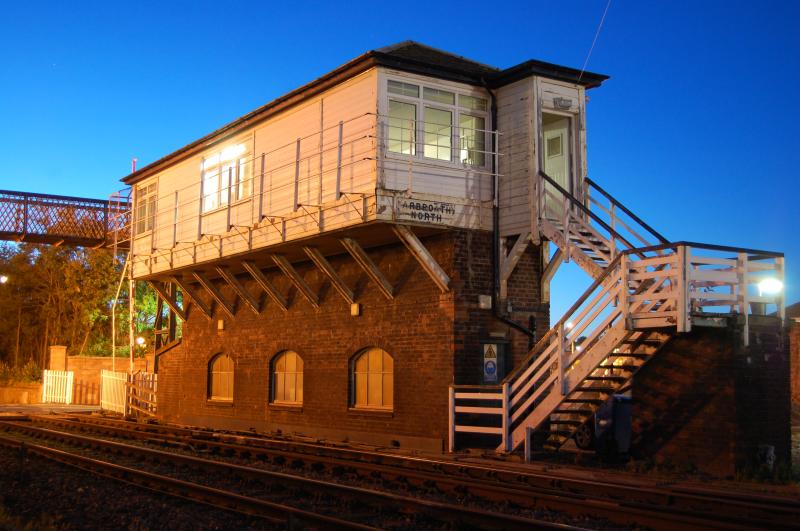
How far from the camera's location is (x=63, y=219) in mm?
30750

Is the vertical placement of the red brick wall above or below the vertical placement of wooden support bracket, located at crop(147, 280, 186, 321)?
below

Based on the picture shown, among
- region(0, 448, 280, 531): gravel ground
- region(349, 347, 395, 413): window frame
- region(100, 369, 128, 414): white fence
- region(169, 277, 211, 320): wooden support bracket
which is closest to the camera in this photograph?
region(0, 448, 280, 531): gravel ground

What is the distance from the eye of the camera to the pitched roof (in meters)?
16.7

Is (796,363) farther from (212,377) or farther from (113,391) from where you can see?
(113,391)

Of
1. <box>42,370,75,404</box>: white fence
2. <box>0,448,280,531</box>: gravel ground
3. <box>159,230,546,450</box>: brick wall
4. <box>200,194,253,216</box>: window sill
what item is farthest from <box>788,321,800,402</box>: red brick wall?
<box>42,370,75,404</box>: white fence

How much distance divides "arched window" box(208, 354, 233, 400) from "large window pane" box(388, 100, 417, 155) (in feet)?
31.9

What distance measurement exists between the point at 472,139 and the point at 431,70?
1.68 m

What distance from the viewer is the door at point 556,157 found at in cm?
1703

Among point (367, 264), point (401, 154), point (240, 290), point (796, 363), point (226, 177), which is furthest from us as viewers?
point (796, 363)

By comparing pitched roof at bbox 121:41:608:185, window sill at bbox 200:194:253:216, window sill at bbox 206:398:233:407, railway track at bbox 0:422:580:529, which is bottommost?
railway track at bbox 0:422:580:529

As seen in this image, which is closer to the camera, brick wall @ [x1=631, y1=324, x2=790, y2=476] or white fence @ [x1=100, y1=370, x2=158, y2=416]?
brick wall @ [x1=631, y1=324, x2=790, y2=476]

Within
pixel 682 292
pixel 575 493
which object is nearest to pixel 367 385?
pixel 682 292

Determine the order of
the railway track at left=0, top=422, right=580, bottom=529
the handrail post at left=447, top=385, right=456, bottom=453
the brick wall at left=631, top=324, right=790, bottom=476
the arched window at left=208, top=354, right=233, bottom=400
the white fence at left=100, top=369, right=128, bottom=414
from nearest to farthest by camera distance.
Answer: the railway track at left=0, top=422, right=580, bottom=529 → the brick wall at left=631, top=324, right=790, bottom=476 → the handrail post at left=447, top=385, right=456, bottom=453 → the arched window at left=208, top=354, right=233, bottom=400 → the white fence at left=100, top=369, right=128, bottom=414

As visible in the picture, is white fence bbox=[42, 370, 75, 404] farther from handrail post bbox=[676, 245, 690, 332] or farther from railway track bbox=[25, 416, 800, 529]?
handrail post bbox=[676, 245, 690, 332]
